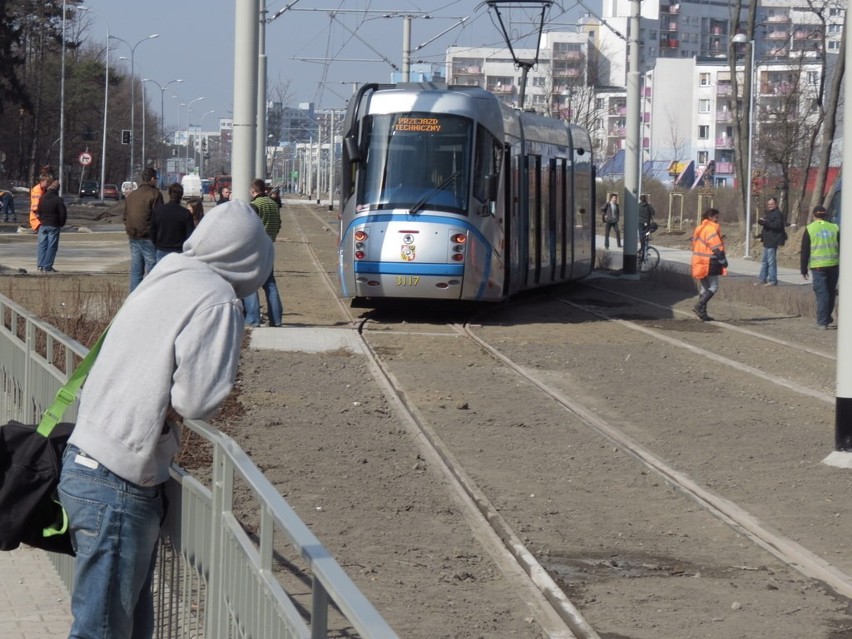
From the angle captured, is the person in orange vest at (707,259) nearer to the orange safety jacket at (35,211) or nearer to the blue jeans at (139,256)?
the blue jeans at (139,256)

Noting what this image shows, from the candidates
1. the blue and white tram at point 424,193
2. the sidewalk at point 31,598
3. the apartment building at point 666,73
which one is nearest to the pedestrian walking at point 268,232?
the blue and white tram at point 424,193

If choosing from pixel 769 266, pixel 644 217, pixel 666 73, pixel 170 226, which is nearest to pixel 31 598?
pixel 170 226

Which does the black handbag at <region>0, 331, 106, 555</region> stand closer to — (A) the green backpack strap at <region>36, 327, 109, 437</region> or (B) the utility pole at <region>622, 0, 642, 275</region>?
(A) the green backpack strap at <region>36, 327, 109, 437</region>

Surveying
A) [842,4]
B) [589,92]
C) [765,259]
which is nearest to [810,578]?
[765,259]

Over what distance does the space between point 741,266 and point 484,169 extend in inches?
824

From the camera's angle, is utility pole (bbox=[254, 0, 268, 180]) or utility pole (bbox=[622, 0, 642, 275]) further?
utility pole (bbox=[622, 0, 642, 275])

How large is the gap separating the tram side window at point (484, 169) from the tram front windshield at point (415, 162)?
171mm

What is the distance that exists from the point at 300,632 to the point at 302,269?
29443mm

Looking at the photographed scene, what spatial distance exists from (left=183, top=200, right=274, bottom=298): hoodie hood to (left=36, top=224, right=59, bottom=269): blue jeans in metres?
22.5

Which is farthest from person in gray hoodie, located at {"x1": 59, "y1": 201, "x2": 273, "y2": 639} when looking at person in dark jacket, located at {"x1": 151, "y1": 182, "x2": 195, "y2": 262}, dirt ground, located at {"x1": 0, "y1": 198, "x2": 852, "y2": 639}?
person in dark jacket, located at {"x1": 151, "y1": 182, "x2": 195, "y2": 262}

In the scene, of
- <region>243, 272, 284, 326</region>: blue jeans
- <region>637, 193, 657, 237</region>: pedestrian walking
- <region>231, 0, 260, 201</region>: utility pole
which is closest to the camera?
<region>231, 0, 260, 201</region>: utility pole

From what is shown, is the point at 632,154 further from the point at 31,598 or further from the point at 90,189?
the point at 90,189

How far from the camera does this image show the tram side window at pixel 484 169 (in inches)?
775

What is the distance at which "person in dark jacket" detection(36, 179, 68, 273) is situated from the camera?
1019 inches
